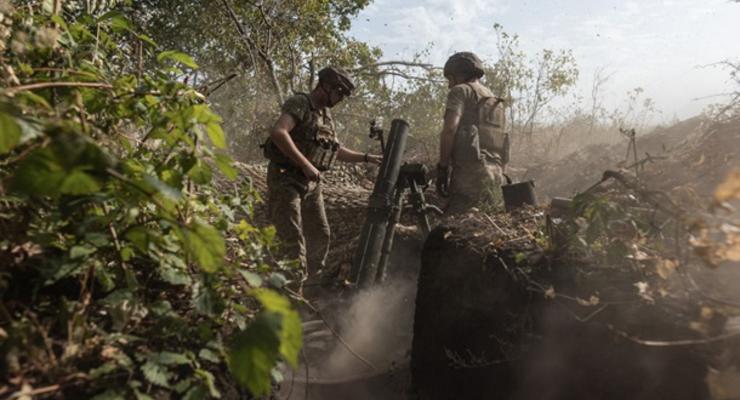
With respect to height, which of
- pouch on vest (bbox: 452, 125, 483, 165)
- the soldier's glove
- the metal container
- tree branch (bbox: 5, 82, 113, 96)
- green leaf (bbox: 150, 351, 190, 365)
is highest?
pouch on vest (bbox: 452, 125, 483, 165)

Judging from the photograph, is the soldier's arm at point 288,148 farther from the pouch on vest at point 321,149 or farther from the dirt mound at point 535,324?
the dirt mound at point 535,324

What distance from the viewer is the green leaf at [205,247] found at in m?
0.99

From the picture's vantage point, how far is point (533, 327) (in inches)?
84.0

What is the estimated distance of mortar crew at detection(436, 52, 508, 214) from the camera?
443 centimetres

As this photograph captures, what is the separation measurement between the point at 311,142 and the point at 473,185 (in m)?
1.65

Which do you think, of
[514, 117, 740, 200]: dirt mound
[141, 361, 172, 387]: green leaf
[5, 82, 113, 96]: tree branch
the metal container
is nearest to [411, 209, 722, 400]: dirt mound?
the metal container

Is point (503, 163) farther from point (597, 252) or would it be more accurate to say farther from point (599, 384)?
point (599, 384)

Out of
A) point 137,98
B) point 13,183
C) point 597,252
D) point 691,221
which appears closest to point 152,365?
point 13,183

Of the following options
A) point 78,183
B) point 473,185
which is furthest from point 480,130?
point 78,183

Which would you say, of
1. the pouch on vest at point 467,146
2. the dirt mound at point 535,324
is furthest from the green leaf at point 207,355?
the pouch on vest at point 467,146

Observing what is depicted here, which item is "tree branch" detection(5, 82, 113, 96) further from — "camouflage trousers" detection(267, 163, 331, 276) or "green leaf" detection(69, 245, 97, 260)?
"camouflage trousers" detection(267, 163, 331, 276)

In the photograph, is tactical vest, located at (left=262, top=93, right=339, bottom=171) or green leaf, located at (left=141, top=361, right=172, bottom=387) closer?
green leaf, located at (left=141, top=361, right=172, bottom=387)

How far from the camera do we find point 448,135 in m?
4.42

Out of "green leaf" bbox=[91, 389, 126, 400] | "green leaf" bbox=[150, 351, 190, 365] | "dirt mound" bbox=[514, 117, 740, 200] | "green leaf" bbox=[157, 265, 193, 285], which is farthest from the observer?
"dirt mound" bbox=[514, 117, 740, 200]
